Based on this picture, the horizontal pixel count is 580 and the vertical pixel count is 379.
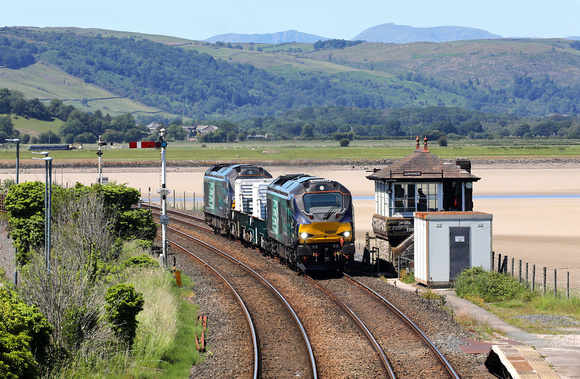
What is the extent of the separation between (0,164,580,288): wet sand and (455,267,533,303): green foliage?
5.83 metres

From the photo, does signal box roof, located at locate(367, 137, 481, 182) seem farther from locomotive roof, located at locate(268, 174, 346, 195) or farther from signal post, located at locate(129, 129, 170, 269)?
signal post, located at locate(129, 129, 170, 269)

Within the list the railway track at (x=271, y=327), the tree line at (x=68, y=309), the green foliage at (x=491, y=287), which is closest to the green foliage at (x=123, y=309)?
the tree line at (x=68, y=309)

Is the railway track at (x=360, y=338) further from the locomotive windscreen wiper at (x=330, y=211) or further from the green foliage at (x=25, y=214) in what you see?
the green foliage at (x=25, y=214)

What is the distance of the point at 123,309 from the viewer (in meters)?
18.9

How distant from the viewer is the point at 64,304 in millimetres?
17281

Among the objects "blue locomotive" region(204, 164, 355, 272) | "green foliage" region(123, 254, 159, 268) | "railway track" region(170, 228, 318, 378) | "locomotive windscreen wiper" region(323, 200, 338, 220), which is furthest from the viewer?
"locomotive windscreen wiper" region(323, 200, 338, 220)

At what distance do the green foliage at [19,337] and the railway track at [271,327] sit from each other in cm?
591

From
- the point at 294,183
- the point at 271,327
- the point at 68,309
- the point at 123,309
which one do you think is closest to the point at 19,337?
the point at 68,309

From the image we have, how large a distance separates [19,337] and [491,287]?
19500mm

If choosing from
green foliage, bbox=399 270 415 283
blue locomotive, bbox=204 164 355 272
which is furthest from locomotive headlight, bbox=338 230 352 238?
green foliage, bbox=399 270 415 283

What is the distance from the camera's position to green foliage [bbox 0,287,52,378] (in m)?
13.3

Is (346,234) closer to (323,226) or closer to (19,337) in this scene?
(323,226)

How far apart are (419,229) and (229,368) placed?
533 inches

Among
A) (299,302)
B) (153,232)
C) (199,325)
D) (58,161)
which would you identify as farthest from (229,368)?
(58,161)
